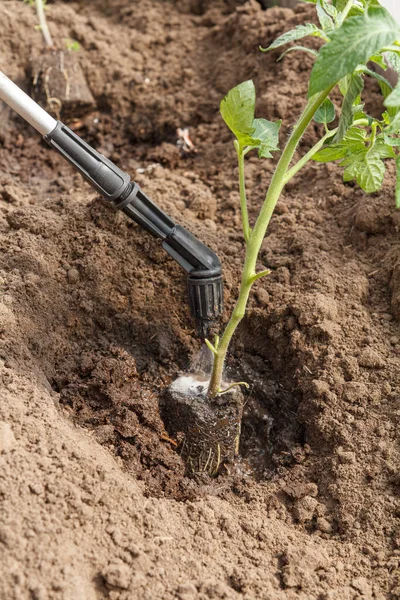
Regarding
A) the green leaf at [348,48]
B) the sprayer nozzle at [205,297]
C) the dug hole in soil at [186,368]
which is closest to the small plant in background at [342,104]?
the green leaf at [348,48]

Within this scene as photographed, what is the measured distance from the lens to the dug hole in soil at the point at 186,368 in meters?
1.38

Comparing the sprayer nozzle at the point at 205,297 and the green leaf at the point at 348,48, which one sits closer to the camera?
the green leaf at the point at 348,48

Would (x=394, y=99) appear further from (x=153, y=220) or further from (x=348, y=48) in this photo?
(x=153, y=220)

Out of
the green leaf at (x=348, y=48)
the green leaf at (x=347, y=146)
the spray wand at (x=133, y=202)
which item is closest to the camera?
the green leaf at (x=348, y=48)

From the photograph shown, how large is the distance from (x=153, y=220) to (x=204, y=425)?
1.93 ft

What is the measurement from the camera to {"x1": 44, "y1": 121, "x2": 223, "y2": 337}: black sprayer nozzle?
1.73 meters

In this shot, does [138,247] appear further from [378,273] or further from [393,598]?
[393,598]

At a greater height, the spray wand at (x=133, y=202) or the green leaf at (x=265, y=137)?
the green leaf at (x=265, y=137)

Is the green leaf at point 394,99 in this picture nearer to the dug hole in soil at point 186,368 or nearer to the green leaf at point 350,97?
the green leaf at point 350,97

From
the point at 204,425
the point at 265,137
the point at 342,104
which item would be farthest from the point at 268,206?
the point at 204,425

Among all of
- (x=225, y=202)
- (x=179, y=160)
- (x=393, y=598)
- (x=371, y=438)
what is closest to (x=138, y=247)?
(x=225, y=202)

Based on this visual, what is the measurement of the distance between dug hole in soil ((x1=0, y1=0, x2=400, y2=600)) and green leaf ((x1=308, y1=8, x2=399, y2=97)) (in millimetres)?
850

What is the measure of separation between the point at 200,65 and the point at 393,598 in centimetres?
229

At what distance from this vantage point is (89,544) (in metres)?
1.34
